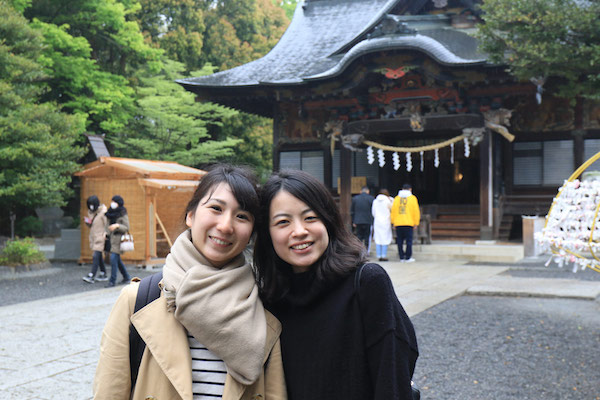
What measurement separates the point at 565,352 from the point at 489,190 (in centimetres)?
971

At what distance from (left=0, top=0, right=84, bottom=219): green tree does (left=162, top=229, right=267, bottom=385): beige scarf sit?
10061mm

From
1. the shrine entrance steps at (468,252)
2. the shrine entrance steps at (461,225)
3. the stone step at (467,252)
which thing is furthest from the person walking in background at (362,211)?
the shrine entrance steps at (461,225)

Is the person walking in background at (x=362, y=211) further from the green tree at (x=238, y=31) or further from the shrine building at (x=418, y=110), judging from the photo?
the green tree at (x=238, y=31)

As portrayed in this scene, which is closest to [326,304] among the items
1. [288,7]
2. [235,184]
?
[235,184]

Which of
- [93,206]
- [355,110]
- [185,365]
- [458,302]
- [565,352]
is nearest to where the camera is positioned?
[185,365]

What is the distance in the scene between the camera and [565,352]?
5352 millimetres

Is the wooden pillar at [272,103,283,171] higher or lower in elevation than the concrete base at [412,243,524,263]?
higher

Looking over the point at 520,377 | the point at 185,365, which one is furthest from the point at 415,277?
the point at 185,365

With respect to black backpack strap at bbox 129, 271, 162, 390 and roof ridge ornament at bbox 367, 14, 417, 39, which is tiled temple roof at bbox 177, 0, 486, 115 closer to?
roof ridge ornament at bbox 367, 14, 417, 39

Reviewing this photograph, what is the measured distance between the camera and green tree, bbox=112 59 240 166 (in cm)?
1928

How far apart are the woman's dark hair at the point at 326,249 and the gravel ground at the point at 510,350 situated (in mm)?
2686

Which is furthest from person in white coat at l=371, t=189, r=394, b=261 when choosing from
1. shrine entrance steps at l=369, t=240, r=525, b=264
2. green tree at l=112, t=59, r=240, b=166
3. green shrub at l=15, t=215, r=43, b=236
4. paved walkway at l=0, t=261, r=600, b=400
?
green shrub at l=15, t=215, r=43, b=236

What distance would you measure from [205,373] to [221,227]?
1.52ft

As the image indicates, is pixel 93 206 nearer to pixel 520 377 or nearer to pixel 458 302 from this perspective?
pixel 458 302
